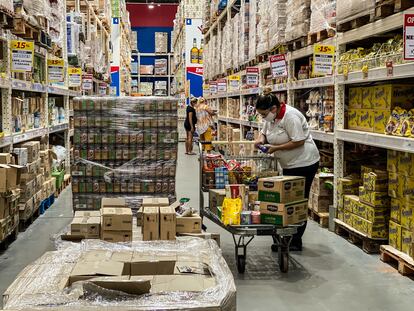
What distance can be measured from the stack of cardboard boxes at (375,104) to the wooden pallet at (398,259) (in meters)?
1.16

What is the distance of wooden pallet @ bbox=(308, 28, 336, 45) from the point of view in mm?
6469

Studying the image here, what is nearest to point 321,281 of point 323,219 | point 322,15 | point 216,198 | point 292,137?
point 216,198

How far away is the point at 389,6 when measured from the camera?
4980 millimetres

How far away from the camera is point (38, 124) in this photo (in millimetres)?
8211

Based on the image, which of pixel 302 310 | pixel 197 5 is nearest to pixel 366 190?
pixel 302 310

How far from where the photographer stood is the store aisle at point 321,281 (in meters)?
4.31

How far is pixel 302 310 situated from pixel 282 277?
79 centimetres

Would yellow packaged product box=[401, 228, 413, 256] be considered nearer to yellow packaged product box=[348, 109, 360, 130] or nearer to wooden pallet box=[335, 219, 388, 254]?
wooden pallet box=[335, 219, 388, 254]

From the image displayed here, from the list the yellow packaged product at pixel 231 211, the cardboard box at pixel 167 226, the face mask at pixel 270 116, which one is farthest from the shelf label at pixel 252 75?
the cardboard box at pixel 167 226

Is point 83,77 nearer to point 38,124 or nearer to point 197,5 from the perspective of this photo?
point 38,124

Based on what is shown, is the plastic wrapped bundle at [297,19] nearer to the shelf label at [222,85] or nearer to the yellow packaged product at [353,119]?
the yellow packaged product at [353,119]

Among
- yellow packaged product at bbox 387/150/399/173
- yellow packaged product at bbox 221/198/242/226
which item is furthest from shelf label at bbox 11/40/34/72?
yellow packaged product at bbox 387/150/399/173

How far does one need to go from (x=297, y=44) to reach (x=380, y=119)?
8.02 feet

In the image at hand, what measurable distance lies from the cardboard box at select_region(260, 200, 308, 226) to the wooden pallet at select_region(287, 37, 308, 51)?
298 centimetres
